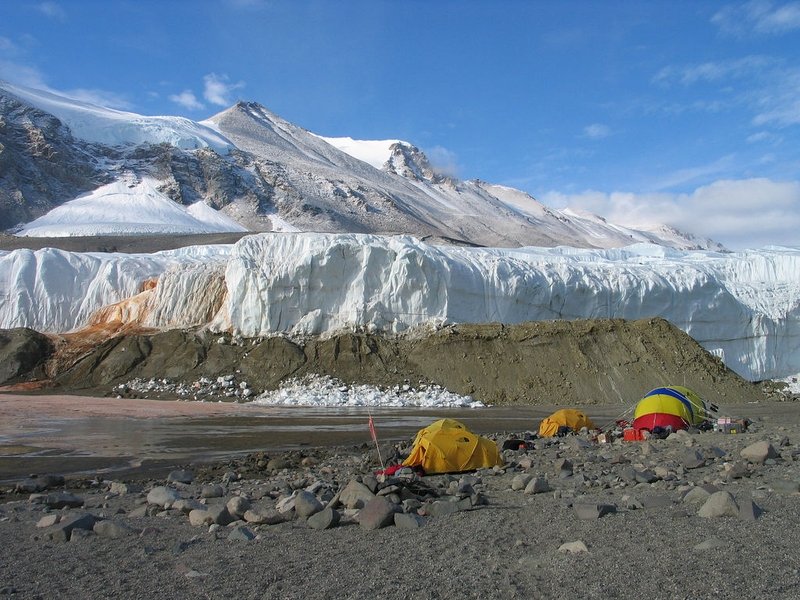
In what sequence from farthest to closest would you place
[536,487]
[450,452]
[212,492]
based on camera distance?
1. [450,452]
2. [212,492]
3. [536,487]

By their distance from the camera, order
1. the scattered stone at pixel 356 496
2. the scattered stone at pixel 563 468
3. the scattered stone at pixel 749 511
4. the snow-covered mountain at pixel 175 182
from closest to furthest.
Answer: the scattered stone at pixel 749 511
the scattered stone at pixel 356 496
the scattered stone at pixel 563 468
the snow-covered mountain at pixel 175 182

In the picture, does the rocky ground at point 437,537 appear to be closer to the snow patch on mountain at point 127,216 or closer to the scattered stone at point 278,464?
the scattered stone at point 278,464

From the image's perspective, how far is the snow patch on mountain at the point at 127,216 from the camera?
3969 inches

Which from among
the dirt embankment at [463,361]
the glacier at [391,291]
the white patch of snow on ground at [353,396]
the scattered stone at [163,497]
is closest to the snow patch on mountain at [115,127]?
the glacier at [391,291]

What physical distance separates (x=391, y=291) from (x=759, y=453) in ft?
88.8

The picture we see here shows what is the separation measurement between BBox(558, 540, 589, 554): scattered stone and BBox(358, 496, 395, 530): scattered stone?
192 cm

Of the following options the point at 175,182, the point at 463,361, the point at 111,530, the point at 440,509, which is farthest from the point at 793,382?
the point at 175,182

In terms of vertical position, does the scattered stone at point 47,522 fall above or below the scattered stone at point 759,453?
below

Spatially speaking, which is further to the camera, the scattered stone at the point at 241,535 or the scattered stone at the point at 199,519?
the scattered stone at the point at 199,519

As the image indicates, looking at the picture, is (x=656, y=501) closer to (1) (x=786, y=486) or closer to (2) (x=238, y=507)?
(1) (x=786, y=486)

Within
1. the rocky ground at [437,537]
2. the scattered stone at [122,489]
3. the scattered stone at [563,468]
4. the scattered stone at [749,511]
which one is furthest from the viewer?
the scattered stone at [122,489]

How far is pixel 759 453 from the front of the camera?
10773mm

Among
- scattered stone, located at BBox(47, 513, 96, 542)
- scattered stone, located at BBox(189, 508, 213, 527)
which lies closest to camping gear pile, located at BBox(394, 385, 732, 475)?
scattered stone, located at BBox(189, 508, 213, 527)

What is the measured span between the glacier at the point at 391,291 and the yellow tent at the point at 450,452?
24217 millimetres
